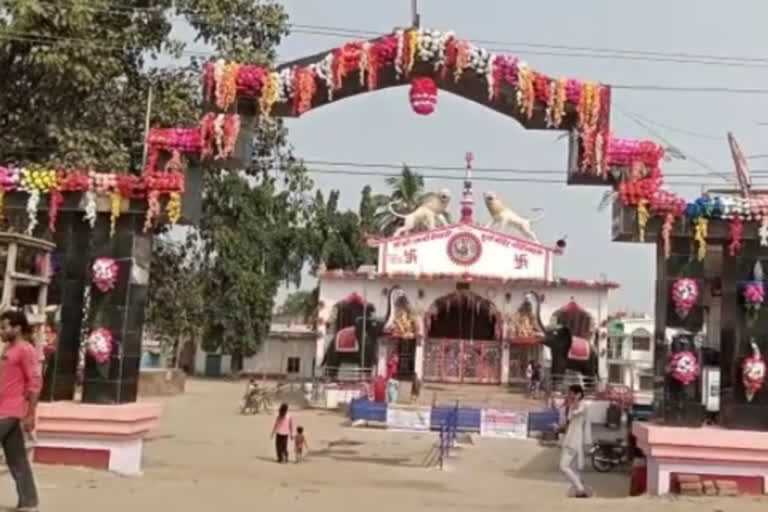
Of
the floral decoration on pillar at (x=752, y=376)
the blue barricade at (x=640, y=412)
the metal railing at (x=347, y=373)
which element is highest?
the floral decoration on pillar at (x=752, y=376)

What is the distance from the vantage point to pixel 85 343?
12.2 meters

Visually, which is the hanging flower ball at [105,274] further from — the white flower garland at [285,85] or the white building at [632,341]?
the white building at [632,341]

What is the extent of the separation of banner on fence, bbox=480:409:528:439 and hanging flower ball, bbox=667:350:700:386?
12534 millimetres

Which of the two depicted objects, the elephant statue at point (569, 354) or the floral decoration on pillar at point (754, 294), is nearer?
the floral decoration on pillar at point (754, 294)

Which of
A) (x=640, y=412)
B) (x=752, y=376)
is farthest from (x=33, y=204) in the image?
(x=640, y=412)

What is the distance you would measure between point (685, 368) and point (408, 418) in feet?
44.5

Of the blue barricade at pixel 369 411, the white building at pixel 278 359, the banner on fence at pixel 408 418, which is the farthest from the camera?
the white building at pixel 278 359

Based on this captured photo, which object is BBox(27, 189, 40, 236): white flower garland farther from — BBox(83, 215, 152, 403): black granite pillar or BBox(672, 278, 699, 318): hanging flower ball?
BBox(672, 278, 699, 318): hanging flower ball

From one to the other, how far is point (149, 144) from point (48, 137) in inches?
198

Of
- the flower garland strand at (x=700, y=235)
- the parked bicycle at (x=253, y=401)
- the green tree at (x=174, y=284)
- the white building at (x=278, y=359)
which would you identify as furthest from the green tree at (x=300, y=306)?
the flower garland strand at (x=700, y=235)

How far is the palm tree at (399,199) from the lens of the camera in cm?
4772

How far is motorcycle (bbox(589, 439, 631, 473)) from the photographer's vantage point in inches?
690

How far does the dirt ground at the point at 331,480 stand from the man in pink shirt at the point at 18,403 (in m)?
0.80

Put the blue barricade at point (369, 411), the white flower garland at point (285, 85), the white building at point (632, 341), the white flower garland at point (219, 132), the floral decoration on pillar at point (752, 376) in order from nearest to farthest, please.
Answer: the floral decoration on pillar at point (752, 376) < the white flower garland at point (219, 132) < the white flower garland at point (285, 85) < the blue barricade at point (369, 411) < the white building at point (632, 341)
